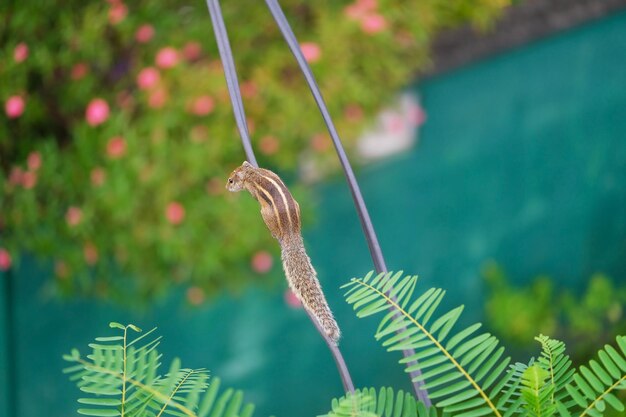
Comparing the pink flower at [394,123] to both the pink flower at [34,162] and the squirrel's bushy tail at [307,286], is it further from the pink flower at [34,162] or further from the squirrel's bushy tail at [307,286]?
the squirrel's bushy tail at [307,286]

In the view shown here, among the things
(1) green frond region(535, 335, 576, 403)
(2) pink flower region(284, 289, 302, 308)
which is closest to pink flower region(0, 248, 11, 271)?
(2) pink flower region(284, 289, 302, 308)

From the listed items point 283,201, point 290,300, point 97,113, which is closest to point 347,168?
point 283,201

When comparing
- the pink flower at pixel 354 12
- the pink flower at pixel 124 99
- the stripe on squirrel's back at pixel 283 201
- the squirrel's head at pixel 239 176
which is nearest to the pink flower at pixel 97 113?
the pink flower at pixel 124 99

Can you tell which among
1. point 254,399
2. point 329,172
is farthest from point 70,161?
point 254,399

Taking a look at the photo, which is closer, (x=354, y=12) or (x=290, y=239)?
(x=290, y=239)

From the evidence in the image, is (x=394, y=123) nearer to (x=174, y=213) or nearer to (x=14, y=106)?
(x=174, y=213)

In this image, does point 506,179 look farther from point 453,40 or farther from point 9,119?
point 9,119
